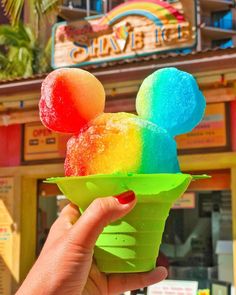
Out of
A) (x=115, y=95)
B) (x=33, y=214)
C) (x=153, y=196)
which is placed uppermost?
(x=115, y=95)

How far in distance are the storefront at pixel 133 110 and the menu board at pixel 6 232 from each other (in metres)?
0.01

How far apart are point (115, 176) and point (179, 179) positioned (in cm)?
20

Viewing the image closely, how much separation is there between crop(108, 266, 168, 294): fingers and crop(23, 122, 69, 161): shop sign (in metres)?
5.60

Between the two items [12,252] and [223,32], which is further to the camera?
[223,32]

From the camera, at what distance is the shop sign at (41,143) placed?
7297 millimetres

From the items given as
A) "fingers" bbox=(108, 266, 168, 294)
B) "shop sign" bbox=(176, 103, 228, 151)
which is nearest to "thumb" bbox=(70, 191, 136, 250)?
"fingers" bbox=(108, 266, 168, 294)

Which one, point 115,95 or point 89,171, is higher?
point 115,95

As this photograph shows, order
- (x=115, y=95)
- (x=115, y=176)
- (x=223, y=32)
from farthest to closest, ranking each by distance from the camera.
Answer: (x=223, y=32) → (x=115, y=95) → (x=115, y=176)

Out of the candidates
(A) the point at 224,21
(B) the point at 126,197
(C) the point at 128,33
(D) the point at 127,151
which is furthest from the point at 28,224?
(A) the point at 224,21

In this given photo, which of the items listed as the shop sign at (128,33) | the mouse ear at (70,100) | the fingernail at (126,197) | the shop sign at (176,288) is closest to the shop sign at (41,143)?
the shop sign at (128,33)

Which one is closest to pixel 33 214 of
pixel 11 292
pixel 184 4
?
pixel 11 292

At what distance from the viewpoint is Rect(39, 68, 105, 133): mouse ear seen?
1.74 metres

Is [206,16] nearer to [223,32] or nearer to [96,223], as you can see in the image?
[223,32]

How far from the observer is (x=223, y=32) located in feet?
111
